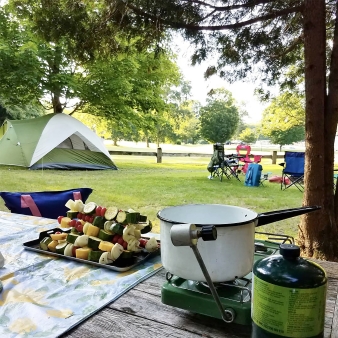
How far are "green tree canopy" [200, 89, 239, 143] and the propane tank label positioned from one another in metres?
6.48

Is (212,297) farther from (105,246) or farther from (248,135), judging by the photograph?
(248,135)

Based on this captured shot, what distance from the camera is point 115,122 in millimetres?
7609

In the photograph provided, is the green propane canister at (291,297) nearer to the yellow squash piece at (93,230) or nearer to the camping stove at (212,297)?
the camping stove at (212,297)

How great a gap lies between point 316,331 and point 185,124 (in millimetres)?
9932

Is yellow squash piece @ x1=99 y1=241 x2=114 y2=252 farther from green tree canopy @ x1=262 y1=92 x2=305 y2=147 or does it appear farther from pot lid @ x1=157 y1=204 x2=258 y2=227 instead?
green tree canopy @ x1=262 y1=92 x2=305 y2=147

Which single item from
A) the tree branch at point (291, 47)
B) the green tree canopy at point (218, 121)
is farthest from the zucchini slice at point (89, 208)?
the green tree canopy at point (218, 121)

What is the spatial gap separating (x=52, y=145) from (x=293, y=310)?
6.17m

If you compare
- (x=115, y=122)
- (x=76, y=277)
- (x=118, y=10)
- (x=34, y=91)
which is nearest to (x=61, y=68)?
(x=34, y=91)

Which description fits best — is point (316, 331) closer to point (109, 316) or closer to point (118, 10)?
point (109, 316)

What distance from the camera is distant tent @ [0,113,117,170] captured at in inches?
237

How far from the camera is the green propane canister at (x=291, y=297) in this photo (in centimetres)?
38

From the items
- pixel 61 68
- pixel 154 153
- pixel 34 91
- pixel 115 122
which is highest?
pixel 61 68

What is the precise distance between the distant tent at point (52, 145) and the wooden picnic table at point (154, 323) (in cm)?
581

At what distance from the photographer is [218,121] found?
24.8 feet
